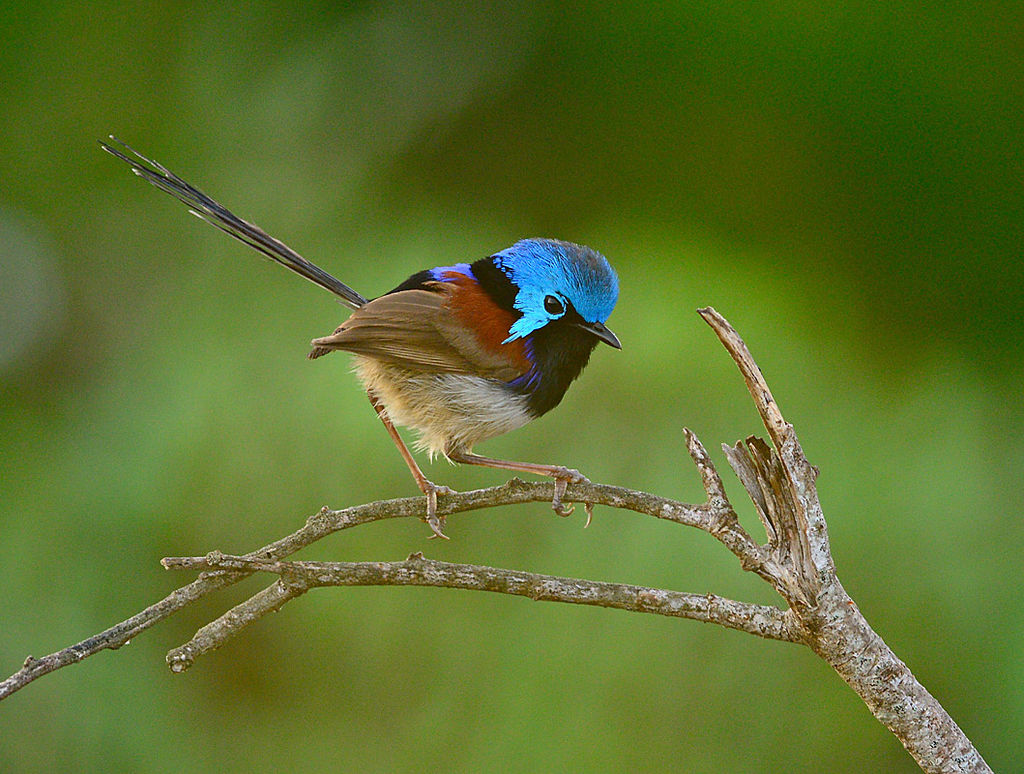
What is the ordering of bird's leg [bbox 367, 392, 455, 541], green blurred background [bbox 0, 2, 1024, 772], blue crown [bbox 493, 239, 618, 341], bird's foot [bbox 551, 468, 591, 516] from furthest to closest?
green blurred background [bbox 0, 2, 1024, 772] < blue crown [bbox 493, 239, 618, 341] < bird's leg [bbox 367, 392, 455, 541] < bird's foot [bbox 551, 468, 591, 516]

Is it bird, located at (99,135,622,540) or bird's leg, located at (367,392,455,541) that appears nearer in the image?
bird's leg, located at (367,392,455,541)

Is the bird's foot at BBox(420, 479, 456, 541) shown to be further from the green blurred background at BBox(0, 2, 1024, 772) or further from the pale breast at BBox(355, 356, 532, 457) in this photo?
the green blurred background at BBox(0, 2, 1024, 772)

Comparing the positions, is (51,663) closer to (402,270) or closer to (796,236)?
(402,270)

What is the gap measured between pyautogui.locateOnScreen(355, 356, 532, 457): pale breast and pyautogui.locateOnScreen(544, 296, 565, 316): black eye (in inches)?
5.7

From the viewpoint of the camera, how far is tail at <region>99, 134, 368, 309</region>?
153cm

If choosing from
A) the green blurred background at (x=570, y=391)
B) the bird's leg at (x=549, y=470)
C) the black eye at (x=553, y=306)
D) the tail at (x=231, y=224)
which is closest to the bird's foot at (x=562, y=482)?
the bird's leg at (x=549, y=470)

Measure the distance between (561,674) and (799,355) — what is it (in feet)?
2.97

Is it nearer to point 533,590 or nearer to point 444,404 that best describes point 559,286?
point 444,404

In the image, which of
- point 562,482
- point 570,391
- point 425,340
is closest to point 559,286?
point 425,340

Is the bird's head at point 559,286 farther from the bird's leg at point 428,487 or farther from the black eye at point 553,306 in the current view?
the bird's leg at point 428,487

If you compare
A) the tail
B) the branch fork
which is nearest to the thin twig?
the branch fork

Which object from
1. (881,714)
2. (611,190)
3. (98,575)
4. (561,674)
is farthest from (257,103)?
(881,714)

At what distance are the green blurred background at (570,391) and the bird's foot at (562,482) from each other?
0.69m

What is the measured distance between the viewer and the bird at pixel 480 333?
1507 millimetres
